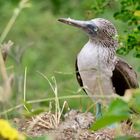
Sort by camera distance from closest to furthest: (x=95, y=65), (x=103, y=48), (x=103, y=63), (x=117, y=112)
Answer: (x=117, y=112) → (x=95, y=65) → (x=103, y=63) → (x=103, y=48)

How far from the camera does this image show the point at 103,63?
7.03 meters

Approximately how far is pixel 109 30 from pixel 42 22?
326 inches

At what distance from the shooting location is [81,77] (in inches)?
276

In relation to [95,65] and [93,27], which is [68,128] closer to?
[95,65]

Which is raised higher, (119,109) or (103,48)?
(119,109)

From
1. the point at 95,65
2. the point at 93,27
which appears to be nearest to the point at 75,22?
the point at 95,65

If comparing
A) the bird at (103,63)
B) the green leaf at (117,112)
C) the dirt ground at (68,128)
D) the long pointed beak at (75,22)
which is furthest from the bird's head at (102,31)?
the green leaf at (117,112)

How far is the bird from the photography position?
6836 millimetres

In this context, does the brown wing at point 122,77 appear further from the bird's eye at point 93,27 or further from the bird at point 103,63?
the bird's eye at point 93,27

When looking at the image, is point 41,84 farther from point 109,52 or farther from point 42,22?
point 109,52

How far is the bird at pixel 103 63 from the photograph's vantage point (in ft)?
22.4

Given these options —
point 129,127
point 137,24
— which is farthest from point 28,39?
point 129,127

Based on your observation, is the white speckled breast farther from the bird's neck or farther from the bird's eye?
the bird's eye

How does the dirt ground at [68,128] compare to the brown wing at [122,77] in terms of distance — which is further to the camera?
the brown wing at [122,77]
